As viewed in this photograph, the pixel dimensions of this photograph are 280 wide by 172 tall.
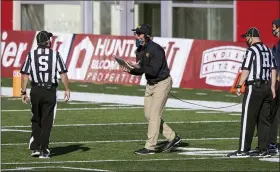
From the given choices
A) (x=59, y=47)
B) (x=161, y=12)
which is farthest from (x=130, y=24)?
(x=59, y=47)

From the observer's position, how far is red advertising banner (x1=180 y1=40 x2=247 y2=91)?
28.1m

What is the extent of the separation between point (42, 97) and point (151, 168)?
2213mm

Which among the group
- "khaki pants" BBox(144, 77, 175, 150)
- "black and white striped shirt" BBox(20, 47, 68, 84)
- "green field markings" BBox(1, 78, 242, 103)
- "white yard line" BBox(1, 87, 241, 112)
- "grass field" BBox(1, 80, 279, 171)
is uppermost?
"black and white striped shirt" BBox(20, 47, 68, 84)

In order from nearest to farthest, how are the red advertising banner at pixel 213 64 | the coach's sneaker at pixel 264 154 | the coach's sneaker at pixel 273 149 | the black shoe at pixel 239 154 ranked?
the black shoe at pixel 239 154 < the coach's sneaker at pixel 264 154 < the coach's sneaker at pixel 273 149 < the red advertising banner at pixel 213 64

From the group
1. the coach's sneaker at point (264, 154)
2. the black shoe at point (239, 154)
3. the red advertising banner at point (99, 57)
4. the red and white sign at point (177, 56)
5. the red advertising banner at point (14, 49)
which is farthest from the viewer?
the red advertising banner at point (14, 49)

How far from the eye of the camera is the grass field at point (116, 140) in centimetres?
1528

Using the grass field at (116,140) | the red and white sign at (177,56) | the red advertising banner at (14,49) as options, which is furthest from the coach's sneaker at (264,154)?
the red advertising banner at (14,49)

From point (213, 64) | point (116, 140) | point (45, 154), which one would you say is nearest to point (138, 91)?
point (213, 64)

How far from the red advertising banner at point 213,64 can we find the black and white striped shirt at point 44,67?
12.2 meters

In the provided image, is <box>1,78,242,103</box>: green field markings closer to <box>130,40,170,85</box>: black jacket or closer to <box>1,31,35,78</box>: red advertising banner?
<box>1,31,35,78</box>: red advertising banner

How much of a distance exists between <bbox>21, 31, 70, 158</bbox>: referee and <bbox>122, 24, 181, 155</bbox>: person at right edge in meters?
1.15

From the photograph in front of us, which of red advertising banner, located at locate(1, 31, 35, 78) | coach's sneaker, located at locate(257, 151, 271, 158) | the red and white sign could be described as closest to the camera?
coach's sneaker, located at locate(257, 151, 271, 158)

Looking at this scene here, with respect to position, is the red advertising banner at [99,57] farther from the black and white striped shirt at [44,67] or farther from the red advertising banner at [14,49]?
the black and white striped shirt at [44,67]

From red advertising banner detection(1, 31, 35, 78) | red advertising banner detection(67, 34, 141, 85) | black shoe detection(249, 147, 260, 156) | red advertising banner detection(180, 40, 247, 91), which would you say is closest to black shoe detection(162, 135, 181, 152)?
black shoe detection(249, 147, 260, 156)
